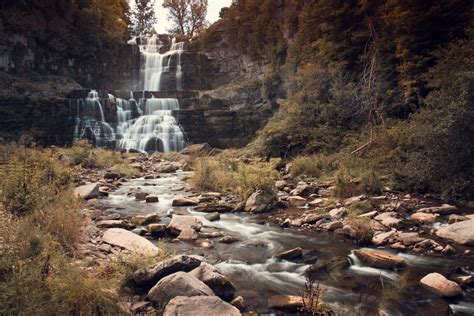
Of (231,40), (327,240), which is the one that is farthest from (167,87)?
(327,240)

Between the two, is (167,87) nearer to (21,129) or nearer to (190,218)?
(21,129)

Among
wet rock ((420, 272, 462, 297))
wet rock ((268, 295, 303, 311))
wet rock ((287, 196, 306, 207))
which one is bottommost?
wet rock ((287, 196, 306, 207))

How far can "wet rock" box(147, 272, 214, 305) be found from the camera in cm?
395

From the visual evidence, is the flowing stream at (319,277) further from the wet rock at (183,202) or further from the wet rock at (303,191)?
the wet rock at (303,191)

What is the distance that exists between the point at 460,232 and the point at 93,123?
25152mm

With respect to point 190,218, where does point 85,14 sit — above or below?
above

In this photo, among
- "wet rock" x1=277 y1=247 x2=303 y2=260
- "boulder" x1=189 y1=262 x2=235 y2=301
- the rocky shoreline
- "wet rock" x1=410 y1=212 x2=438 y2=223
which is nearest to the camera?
the rocky shoreline

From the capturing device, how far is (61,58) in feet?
105

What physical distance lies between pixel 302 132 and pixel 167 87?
21.5 m

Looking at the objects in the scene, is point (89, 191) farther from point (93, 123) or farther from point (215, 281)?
point (93, 123)

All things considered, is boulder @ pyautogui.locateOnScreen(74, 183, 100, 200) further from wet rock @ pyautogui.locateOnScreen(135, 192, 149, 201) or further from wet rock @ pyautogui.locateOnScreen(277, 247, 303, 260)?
wet rock @ pyautogui.locateOnScreen(277, 247, 303, 260)

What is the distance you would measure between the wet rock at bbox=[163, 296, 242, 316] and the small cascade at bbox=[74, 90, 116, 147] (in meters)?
24.0

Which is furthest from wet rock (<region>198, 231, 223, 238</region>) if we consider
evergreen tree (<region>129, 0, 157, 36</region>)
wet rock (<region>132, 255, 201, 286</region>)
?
evergreen tree (<region>129, 0, 157, 36</region>)

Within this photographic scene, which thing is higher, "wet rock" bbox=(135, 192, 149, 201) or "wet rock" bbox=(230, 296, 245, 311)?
"wet rock" bbox=(230, 296, 245, 311)
